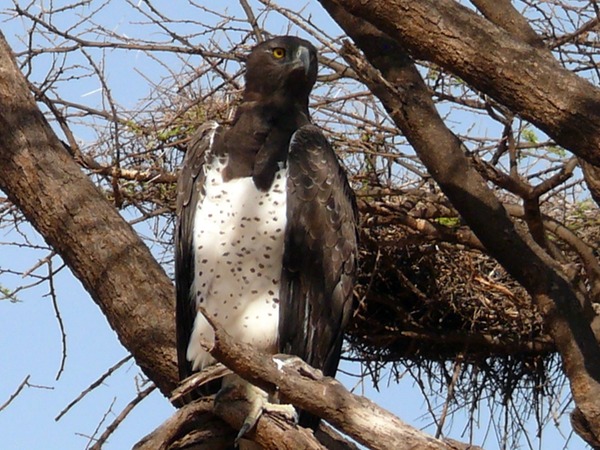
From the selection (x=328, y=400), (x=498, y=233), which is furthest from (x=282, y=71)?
(x=328, y=400)

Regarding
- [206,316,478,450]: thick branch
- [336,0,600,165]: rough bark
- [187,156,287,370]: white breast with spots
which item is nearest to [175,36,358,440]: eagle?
[187,156,287,370]: white breast with spots

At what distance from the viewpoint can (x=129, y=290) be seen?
180 inches

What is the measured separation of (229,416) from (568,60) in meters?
2.63

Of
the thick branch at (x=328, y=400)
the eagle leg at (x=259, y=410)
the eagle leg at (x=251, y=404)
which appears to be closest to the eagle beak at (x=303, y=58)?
the eagle leg at (x=251, y=404)

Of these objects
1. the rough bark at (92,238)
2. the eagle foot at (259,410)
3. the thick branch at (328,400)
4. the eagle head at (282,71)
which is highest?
the eagle head at (282,71)

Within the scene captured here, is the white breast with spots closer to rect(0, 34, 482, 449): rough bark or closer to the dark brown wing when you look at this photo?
the dark brown wing

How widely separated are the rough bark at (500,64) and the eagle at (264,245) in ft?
2.99

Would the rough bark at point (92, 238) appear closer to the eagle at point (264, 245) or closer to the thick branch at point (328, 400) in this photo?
the eagle at point (264, 245)

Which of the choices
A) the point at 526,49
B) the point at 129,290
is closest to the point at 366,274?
the point at 129,290

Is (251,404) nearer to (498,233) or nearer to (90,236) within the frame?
(90,236)

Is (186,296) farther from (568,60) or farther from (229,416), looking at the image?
(568,60)

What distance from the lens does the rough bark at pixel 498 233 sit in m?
4.88

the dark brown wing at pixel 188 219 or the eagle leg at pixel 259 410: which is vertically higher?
the dark brown wing at pixel 188 219

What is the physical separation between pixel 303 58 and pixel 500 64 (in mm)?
1736
